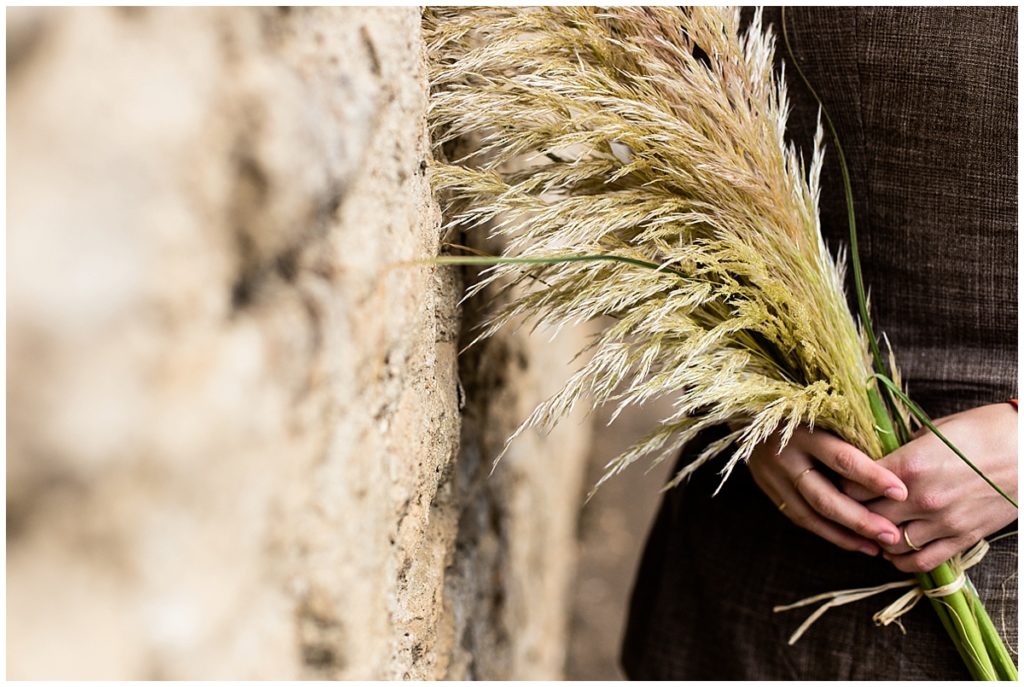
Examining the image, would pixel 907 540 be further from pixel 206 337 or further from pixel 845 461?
pixel 206 337

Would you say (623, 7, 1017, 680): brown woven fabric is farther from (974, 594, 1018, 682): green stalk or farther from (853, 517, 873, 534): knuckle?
(853, 517, 873, 534): knuckle

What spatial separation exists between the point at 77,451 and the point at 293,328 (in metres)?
0.13

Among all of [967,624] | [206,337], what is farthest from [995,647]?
[206,337]

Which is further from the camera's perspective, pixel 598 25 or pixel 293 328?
pixel 598 25

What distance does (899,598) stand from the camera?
3.01 ft

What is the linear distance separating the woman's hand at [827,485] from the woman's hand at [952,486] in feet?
0.05

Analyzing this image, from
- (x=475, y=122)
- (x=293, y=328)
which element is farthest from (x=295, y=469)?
(x=475, y=122)

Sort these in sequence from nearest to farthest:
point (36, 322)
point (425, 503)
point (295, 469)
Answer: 1. point (36, 322)
2. point (295, 469)
3. point (425, 503)

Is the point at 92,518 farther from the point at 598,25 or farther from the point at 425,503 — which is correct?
the point at 598,25

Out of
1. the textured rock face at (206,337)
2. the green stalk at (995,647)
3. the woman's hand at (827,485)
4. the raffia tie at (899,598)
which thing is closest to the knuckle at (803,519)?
the woman's hand at (827,485)

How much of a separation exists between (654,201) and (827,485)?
0.40m

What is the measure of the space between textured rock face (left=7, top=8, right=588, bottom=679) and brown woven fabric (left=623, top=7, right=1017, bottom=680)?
1.92 feet

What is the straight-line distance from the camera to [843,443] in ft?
2.70

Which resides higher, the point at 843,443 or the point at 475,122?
the point at 475,122
